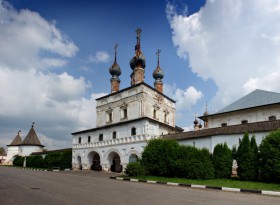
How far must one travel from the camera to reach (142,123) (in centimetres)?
2550

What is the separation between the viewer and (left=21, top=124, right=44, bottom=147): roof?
169 ft

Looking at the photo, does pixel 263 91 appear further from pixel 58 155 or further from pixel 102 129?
pixel 58 155

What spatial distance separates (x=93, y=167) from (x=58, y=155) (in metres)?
7.70

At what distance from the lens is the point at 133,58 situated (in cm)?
3444

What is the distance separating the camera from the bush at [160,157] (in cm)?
1789

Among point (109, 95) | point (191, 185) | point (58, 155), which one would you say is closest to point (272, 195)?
point (191, 185)

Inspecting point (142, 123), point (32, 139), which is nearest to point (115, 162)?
point (142, 123)

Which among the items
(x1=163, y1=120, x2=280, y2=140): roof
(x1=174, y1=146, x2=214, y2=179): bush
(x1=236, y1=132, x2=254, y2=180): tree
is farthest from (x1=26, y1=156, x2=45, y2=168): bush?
(x1=236, y1=132, x2=254, y2=180): tree

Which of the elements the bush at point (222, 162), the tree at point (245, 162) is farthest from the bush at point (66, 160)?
the tree at point (245, 162)

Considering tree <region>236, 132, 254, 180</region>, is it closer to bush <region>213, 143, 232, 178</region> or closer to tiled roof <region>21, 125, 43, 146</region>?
bush <region>213, 143, 232, 178</region>

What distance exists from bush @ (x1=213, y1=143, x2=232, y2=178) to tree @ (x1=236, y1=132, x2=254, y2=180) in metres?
0.80

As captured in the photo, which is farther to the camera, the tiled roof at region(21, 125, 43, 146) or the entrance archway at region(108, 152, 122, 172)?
the tiled roof at region(21, 125, 43, 146)

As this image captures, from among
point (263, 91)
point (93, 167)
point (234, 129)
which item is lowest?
point (93, 167)

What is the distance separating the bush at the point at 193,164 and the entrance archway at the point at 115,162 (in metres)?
12.6
